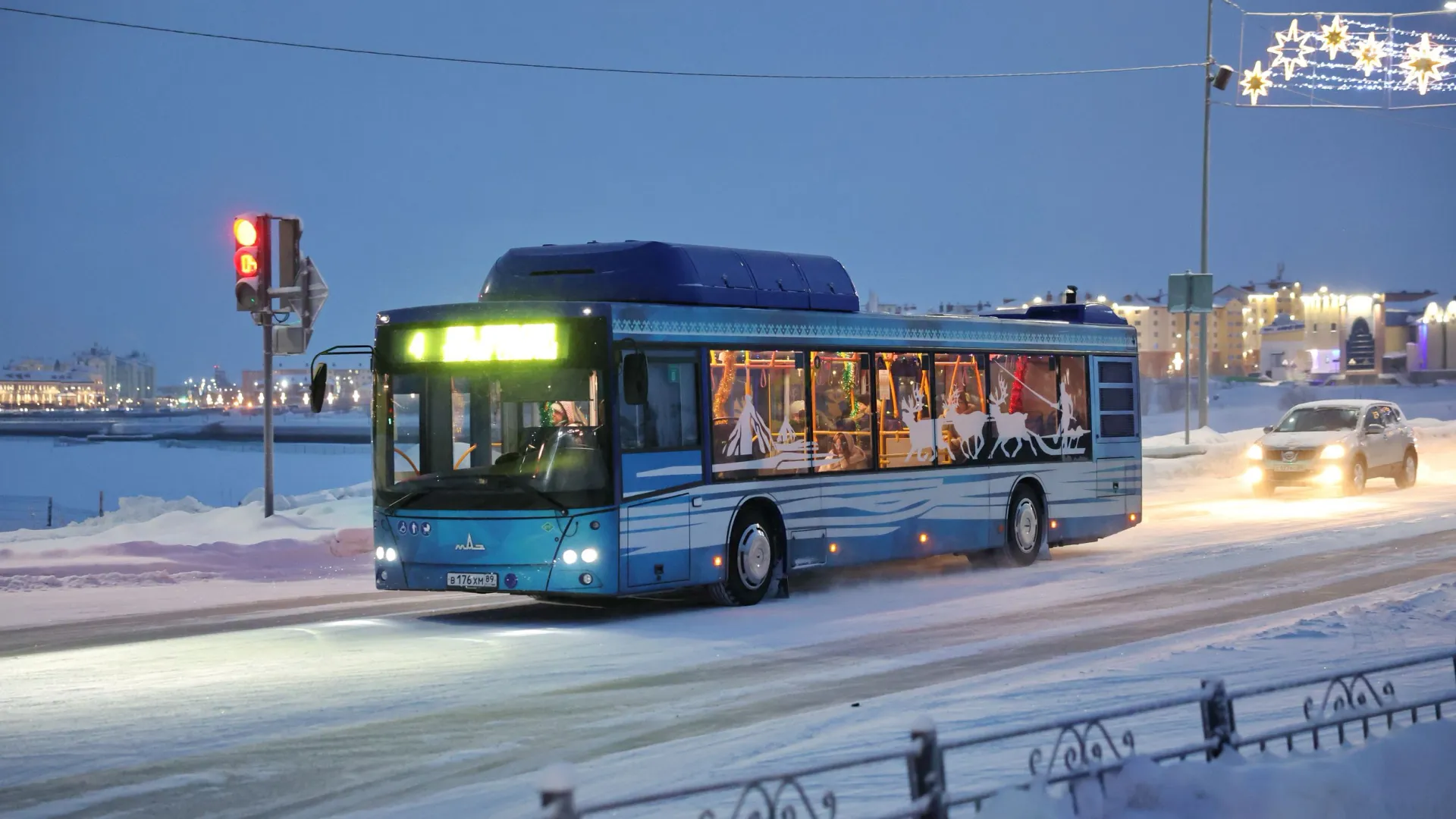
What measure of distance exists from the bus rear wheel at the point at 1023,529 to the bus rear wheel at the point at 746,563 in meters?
4.60

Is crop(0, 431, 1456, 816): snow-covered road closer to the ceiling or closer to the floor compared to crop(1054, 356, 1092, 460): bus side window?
closer to the floor

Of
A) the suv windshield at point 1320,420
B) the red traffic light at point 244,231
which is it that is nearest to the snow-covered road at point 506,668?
the red traffic light at point 244,231

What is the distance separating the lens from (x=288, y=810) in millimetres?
7805

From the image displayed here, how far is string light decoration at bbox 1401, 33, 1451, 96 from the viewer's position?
26859 mm

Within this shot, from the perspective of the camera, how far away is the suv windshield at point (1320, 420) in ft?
100

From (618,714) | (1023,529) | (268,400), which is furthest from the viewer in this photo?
(268,400)

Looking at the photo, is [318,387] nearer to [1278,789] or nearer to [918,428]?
[918,428]

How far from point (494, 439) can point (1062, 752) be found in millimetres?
8348

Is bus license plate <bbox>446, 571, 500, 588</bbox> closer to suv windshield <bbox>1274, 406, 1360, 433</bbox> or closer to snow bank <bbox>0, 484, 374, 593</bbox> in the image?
snow bank <bbox>0, 484, 374, 593</bbox>

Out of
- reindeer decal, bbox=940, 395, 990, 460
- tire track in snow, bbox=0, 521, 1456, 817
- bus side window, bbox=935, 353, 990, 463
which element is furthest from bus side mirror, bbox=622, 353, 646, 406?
reindeer decal, bbox=940, 395, 990, 460

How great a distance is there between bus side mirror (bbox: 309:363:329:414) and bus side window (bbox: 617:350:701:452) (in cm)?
259

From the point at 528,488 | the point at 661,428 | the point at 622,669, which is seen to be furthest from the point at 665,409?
the point at 622,669

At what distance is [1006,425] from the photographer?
19.6m

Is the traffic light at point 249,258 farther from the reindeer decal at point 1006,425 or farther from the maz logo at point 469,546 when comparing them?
the reindeer decal at point 1006,425
